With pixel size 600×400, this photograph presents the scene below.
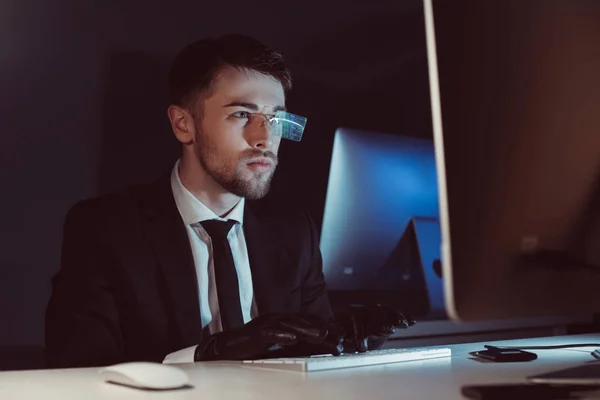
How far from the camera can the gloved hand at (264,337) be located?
1.21m

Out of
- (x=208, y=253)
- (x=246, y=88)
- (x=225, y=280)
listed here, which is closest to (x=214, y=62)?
(x=246, y=88)

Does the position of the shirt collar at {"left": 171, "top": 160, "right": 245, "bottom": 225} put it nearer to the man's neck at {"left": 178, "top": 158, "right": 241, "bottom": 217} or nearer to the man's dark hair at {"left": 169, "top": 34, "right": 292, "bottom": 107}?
the man's neck at {"left": 178, "top": 158, "right": 241, "bottom": 217}

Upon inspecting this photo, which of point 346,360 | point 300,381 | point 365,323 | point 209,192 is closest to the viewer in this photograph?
point 300,381

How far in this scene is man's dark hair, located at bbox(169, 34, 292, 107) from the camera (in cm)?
223

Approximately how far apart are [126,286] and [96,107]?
72cm

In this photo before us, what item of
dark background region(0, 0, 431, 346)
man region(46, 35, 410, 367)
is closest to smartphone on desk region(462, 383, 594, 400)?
man region(46, 35, 410, 367)

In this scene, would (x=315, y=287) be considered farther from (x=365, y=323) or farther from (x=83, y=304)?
(x=365, y=323)

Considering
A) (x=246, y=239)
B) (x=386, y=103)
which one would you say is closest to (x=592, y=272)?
(x=246, y=239)

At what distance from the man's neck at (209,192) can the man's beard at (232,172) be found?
0.02 m

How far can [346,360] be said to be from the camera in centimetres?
114

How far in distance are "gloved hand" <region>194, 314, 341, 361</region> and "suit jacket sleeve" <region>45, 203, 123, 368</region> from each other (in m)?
0.47

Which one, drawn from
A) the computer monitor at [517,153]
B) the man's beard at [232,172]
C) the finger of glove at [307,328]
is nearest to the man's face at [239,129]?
the man's beard at [232,172]

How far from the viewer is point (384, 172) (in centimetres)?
204

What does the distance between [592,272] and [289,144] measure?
189cm
